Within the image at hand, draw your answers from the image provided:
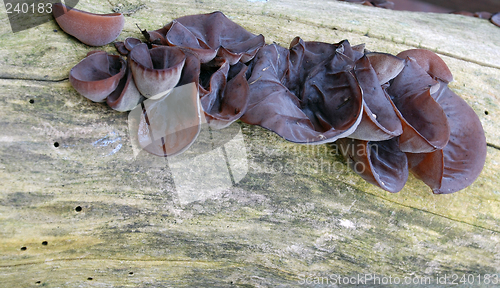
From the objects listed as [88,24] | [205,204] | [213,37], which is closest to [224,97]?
[213,37]

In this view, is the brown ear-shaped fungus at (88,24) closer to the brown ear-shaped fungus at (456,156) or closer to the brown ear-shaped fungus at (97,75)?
the brown ear-shaped fungus at (97,75)

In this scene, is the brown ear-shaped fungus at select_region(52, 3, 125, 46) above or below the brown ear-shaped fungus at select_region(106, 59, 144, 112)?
above

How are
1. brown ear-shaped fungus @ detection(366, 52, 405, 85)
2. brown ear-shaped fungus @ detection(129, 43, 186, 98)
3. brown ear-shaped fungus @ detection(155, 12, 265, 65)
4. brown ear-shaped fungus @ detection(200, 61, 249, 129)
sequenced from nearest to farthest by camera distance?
brown ear-shaped fungus @ detection(129, 43, 186, 98)
brown ear-shaped fungus @ detection(200, 61, 249, 129)
brown ear-shaped fungus @ detection(155, 12, 265, 65)
brown ear-shaped fungus @ detection(366, 52, 405, 85)

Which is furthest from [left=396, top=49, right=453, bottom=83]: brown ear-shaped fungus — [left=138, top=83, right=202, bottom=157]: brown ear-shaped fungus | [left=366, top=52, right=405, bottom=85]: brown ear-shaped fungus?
[left=138, top=83, right=202, bottom=157]: brown ear-shaped fungus

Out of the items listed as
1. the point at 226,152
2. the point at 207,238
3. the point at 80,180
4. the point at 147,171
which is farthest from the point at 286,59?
the point at 80,180

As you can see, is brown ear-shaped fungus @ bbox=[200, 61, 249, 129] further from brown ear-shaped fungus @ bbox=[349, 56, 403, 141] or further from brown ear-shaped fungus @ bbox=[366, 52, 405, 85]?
brown ear-shaped fungus @ bbox=[366, 52, 405, 85]
